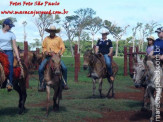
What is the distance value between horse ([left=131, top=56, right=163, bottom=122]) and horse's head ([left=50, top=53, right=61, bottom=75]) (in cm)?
238

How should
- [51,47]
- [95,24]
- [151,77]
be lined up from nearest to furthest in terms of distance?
[151,77], [51,47], [95,24]

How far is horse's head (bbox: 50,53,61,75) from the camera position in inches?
425

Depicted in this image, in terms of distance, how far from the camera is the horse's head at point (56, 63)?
10.8 m

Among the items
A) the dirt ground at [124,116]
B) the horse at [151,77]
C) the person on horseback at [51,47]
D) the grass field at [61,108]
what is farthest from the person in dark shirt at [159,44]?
the person on horseback at [51,47]

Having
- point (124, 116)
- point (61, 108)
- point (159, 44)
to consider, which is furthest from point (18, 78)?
point (159, 44)

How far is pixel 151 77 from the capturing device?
9844 mm

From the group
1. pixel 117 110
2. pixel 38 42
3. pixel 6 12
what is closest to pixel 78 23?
pixel 38 42

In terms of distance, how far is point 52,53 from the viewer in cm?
1119

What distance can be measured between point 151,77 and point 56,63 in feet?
9.60

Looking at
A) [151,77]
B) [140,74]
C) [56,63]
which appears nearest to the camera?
[151,77]

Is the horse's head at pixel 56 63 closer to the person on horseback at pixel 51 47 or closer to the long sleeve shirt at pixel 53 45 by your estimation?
the person on horseback at pixel 51 47

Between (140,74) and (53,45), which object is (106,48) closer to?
(53,45)

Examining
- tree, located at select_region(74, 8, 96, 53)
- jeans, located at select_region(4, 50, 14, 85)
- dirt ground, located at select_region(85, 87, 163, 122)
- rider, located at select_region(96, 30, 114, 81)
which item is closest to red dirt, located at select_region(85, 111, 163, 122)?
dirt ground, located at select_region(85, 87, 163, 122)

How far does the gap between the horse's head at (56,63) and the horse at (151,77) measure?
238 centimetres
